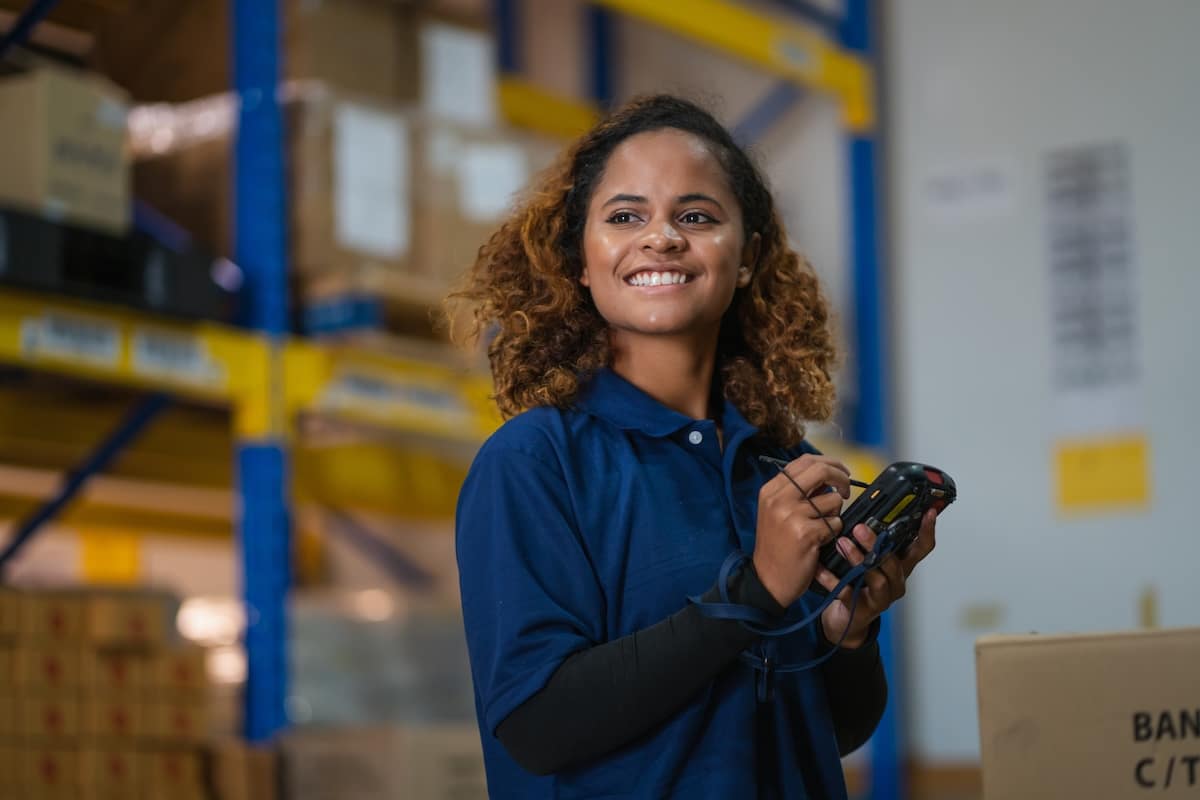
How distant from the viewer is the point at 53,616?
4.08 m

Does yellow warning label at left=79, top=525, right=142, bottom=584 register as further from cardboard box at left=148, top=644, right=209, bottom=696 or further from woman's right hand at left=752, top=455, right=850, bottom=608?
woman's right hand at left=752, top=455, right=850, bottom=608

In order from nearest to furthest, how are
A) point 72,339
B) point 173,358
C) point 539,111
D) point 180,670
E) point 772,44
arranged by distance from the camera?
1. point 72,339
2. point 173,358
3. point 180,670
4. point 772,44
5. point 539,111

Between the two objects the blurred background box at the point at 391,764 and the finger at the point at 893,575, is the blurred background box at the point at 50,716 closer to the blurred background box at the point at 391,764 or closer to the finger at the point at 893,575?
the blurred background box at the point at 391,764

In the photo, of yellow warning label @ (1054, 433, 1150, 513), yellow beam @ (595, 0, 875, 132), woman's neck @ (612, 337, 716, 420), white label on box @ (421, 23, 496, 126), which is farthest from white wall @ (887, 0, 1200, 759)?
Result: woman's neck @ (612, 337, 716, 420)

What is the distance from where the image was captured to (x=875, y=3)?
7785 mm

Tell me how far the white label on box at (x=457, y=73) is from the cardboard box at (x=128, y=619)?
1956mm

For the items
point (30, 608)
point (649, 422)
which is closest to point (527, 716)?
point (649, 422)

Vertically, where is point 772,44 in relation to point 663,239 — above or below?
above

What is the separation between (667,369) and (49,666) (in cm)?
281

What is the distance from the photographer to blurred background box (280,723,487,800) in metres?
4.20

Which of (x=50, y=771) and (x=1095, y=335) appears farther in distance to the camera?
(x=1095, y=335)

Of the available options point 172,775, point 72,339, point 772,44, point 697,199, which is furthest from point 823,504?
point 772,44

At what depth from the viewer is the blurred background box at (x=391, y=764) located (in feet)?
13.8

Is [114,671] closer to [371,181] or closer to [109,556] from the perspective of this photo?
[371,181]
